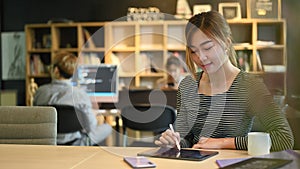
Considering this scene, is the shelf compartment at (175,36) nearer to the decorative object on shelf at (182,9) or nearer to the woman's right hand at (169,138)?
the decorative object on shelf at (182,9)

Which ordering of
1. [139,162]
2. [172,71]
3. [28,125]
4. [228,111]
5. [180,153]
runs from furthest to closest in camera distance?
1. [172,71]
2. [28,125]
3. [228,111]
4. [180,153]
5. [139,162]

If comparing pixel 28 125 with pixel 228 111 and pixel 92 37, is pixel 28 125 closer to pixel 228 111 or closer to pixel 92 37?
pixel 228 111

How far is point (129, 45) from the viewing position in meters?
5.12

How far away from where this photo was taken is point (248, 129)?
5.71 ft

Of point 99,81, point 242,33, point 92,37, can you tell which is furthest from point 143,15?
point 242,33

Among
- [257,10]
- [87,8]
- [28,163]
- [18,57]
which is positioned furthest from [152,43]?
[28,163]

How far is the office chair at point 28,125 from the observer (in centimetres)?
191

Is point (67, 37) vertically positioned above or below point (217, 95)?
above

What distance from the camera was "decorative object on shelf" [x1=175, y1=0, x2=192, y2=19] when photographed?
4.82 metres

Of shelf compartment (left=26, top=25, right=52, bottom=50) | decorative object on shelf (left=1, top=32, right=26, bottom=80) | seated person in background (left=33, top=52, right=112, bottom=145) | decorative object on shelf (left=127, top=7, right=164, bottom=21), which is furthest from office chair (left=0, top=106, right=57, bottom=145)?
decorative object on shelf (left=1, top=32, right=26, bottom=80)

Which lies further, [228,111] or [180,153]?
[228,111]

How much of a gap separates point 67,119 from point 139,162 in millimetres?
1897

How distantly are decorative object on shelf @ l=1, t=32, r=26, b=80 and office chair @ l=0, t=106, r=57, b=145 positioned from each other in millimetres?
3739

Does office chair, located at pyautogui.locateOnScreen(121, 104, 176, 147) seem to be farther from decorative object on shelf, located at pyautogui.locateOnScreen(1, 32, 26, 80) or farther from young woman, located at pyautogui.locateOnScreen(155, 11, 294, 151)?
decorative object on shelf, located at pyautogui.locateOnScreen(1, 32, 26, 80)
